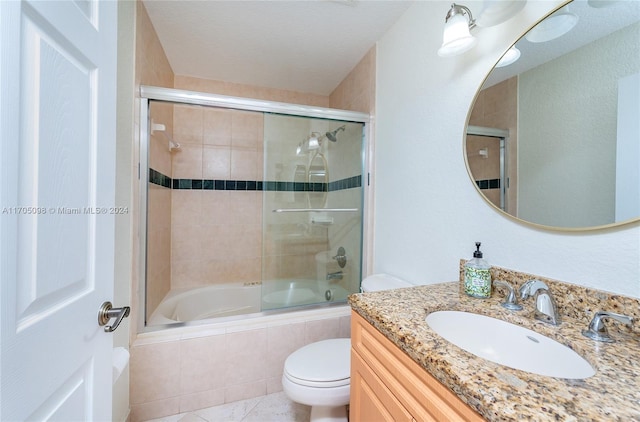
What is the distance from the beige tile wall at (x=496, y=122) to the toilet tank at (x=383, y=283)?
2.31 feet

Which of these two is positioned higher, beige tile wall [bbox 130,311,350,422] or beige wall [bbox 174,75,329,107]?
beige wall [bbox 174,75,329,107]

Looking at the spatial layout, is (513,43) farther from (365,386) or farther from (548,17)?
(365,386)

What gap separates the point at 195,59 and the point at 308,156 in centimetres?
124

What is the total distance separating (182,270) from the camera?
2.32m

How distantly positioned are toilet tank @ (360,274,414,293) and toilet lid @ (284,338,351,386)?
0.33 meters

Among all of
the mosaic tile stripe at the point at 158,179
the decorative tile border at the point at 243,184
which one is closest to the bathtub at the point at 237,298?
the decorative tile border at the point at 243,184

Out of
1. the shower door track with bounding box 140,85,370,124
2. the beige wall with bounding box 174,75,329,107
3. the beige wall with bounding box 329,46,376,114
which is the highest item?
the beige wall with bounding box 174,75,329,107

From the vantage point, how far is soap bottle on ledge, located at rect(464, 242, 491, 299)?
0.91 metres

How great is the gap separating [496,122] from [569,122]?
24 centimetres

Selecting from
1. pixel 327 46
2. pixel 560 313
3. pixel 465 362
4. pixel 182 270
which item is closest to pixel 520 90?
pixel 560 313

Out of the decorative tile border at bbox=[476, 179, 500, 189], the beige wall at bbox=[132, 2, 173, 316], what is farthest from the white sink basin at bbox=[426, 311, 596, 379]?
the beige wall at bbox=[132, 2, 173, 316]

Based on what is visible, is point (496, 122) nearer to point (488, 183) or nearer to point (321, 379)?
point (488, 183)

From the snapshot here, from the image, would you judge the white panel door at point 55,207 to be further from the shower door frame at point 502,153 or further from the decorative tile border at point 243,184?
the shower door frame at point 502,153

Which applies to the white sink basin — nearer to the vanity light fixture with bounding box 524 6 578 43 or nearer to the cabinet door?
the cabinet door
